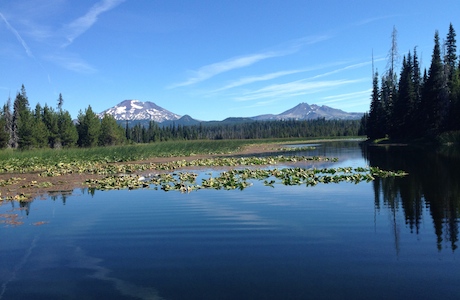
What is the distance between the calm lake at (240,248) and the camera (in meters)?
6.90

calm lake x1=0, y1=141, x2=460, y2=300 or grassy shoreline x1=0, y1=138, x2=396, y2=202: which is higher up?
grassy shoreline x1=0, y1=138, x2=396, y2=202

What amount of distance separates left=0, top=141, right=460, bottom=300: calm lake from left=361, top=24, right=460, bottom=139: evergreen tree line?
46.7 m

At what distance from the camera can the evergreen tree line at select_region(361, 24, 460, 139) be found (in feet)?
185

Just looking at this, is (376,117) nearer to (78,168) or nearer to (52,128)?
(78,168)

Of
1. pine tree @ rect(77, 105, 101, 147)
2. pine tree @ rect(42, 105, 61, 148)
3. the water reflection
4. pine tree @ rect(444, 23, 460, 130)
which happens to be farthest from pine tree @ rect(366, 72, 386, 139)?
pine tree @ rect(42, 105, 61, 148)

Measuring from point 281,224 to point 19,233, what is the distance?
866 centimetres

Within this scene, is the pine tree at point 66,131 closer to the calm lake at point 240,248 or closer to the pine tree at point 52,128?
the pine tree at point 52,128

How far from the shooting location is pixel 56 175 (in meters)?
28.5

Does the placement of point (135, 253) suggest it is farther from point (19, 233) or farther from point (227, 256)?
point (19, 233)

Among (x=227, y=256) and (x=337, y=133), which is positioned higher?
(x=337, y=133)

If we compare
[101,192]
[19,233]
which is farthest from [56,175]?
[19,233]

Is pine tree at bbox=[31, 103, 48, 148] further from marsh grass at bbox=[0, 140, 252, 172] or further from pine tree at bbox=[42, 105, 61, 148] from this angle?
marsh grass at bbox=[0, 140, 252, 172]

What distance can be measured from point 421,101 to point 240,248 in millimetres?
64782

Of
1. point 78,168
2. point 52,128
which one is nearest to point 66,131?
point 52,128
